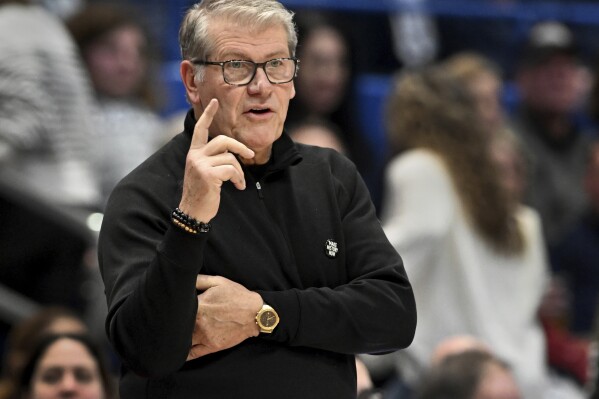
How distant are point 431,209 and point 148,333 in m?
2.90

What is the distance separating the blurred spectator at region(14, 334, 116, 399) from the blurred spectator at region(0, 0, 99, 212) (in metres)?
0.81

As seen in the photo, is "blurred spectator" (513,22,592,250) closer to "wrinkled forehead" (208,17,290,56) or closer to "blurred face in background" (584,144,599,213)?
"blurred face in background" (584,144,599,213)

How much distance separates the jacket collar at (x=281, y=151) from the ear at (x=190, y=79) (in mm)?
77

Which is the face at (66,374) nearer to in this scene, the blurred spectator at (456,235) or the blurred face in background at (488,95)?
the blurred spectator at (456,235)

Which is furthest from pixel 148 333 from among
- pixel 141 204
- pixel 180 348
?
pixel 141 204

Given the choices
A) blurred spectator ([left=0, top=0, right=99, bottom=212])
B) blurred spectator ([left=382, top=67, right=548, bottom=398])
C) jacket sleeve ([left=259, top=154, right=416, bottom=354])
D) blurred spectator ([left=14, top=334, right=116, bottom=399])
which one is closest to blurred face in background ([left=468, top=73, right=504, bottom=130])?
blurred spectator ([left=382, top=67, right=548, bottom=398])

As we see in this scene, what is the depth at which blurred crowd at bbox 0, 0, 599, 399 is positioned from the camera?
533 cm

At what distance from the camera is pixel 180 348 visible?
2814mm

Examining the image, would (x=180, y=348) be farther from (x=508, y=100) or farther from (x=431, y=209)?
(x=508, y=100)

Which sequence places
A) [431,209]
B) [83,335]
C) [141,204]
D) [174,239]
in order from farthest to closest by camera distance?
[431,209], [83,335], [141,204], [174,239]

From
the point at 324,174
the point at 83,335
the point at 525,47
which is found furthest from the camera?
the point at 525,47

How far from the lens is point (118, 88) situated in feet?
22.1

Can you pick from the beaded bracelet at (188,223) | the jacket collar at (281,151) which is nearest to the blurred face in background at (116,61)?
the jacket collar at (281,151)

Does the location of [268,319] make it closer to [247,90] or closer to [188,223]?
[188,223]
